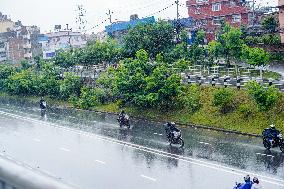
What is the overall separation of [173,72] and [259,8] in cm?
3852

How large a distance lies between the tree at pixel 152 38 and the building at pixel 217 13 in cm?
1504

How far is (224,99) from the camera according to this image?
24.5m

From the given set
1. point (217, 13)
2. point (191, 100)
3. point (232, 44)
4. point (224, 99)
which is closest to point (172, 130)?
point (224, 99)

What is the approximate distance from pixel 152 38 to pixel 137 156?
1889 cm

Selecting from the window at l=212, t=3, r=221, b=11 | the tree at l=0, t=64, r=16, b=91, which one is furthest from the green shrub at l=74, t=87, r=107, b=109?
the window at l=212, t=3, r=221, b=11

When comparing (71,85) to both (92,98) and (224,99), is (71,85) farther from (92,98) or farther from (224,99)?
(224,99)

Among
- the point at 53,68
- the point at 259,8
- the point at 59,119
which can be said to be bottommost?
the point at 59,119

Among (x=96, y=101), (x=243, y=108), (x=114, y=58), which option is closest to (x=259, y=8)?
(x=114, y=58)

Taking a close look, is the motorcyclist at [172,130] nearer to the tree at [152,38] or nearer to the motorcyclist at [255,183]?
the motorcyclist at [255,183]

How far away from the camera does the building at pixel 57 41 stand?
3398 inches

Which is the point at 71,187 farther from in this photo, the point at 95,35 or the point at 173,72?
the point at 95,35

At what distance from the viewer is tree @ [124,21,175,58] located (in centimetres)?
3762

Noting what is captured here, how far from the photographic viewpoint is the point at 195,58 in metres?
34.7

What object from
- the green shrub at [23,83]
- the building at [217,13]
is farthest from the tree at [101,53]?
the building at [217,13]
